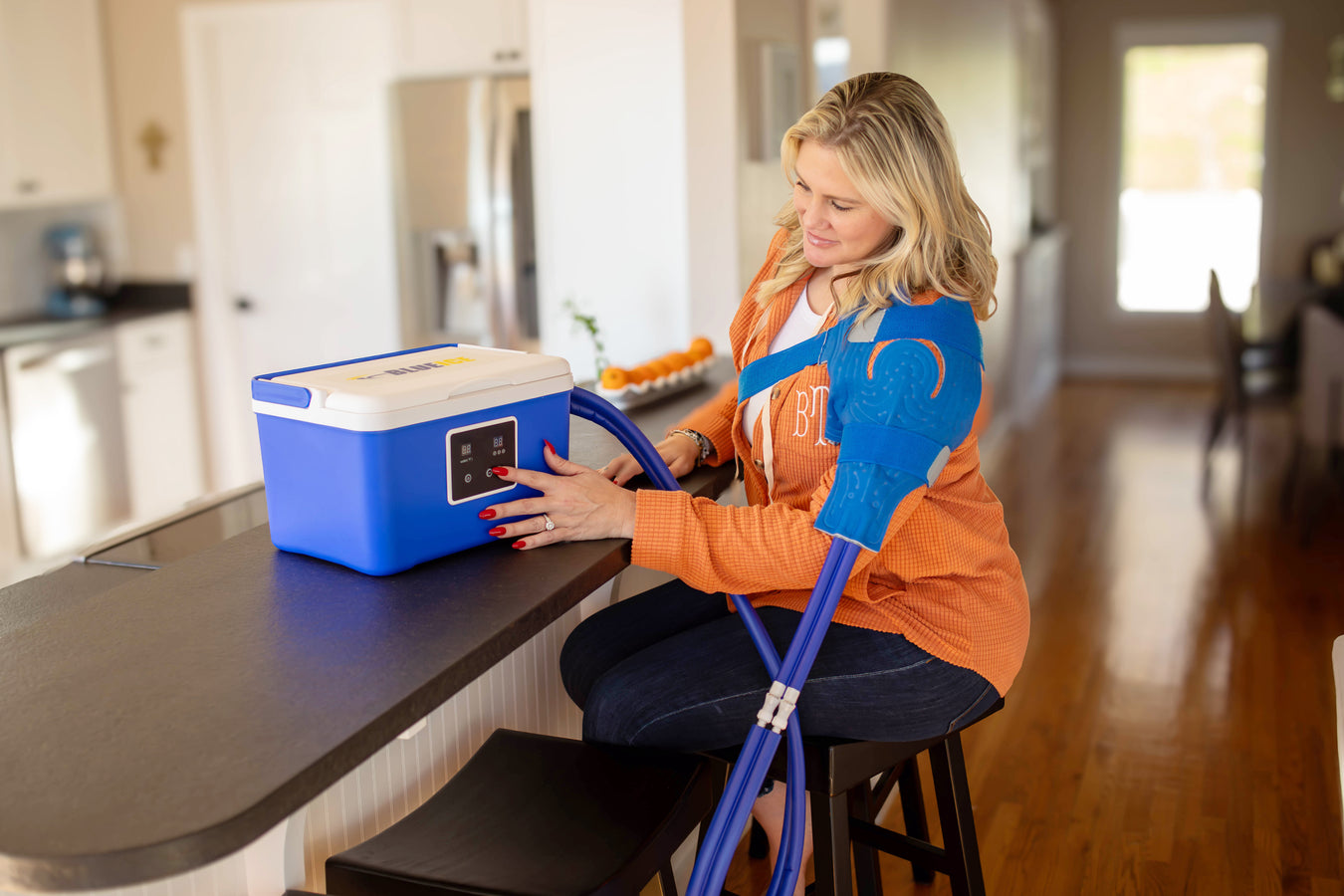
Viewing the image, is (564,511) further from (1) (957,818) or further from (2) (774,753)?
(1) (957,818)

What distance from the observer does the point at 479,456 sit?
130cm

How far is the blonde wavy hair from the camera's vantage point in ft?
4.53

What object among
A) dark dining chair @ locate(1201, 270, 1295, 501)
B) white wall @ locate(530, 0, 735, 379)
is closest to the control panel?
white wall @ locate(530, 0, 735, 379)

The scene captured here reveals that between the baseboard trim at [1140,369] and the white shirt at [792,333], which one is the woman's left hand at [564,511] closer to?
the white shirt at [792,333]

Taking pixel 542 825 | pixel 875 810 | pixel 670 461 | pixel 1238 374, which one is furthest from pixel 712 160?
pixel 1238 374

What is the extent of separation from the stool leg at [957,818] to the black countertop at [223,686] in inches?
25.7

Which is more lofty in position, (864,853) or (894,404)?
(894,404)

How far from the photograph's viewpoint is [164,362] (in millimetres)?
4641

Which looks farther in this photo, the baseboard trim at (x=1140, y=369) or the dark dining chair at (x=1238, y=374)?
the baseboard trim at (x=1140, y=369)

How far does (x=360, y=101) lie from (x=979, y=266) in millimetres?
3486

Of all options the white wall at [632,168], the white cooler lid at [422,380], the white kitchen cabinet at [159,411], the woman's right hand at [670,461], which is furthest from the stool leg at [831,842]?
the white kitchen cabinet at [159,411]

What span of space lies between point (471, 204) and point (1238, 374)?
3093mm

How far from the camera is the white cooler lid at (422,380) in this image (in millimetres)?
1189

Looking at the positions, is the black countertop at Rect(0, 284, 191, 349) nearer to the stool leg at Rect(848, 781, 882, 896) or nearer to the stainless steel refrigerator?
the stainless steel refrigerator
